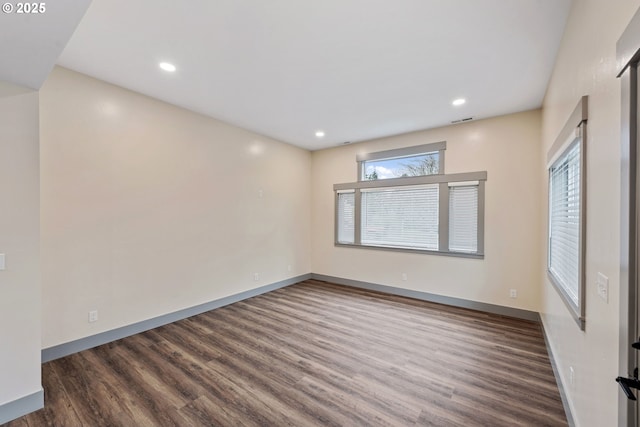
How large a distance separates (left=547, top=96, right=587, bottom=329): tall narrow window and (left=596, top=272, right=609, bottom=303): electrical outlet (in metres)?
0.25

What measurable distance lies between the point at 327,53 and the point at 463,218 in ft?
10.5

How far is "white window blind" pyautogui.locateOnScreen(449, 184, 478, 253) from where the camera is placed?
13.4 feet

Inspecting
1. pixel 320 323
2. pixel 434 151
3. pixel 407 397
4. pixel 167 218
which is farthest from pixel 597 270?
pixel 167 218

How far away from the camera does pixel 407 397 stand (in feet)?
6.87

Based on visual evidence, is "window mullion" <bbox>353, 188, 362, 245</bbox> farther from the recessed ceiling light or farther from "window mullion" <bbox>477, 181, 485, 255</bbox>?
the recessed ceiling light

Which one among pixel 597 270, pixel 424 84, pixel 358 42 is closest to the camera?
pixel 597 270

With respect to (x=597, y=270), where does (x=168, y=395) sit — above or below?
below

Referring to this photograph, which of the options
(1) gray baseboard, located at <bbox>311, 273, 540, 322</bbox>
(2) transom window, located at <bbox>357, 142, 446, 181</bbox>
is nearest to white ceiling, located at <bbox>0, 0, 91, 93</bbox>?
(2) transom window, located at <bbox>357, 142, 446, 181</bbox>

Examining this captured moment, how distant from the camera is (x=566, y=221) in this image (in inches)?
85.0

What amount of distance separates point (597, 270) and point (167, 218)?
4036mm

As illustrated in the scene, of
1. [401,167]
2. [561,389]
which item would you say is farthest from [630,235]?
[401,167]

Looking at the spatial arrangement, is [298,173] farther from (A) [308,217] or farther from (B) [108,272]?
(B) [108,272]

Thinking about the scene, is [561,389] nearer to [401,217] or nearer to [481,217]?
[481,217]

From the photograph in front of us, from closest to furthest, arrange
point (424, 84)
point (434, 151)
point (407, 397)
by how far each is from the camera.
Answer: point (407, 397) → point (424, 84) → point (434, 151)
